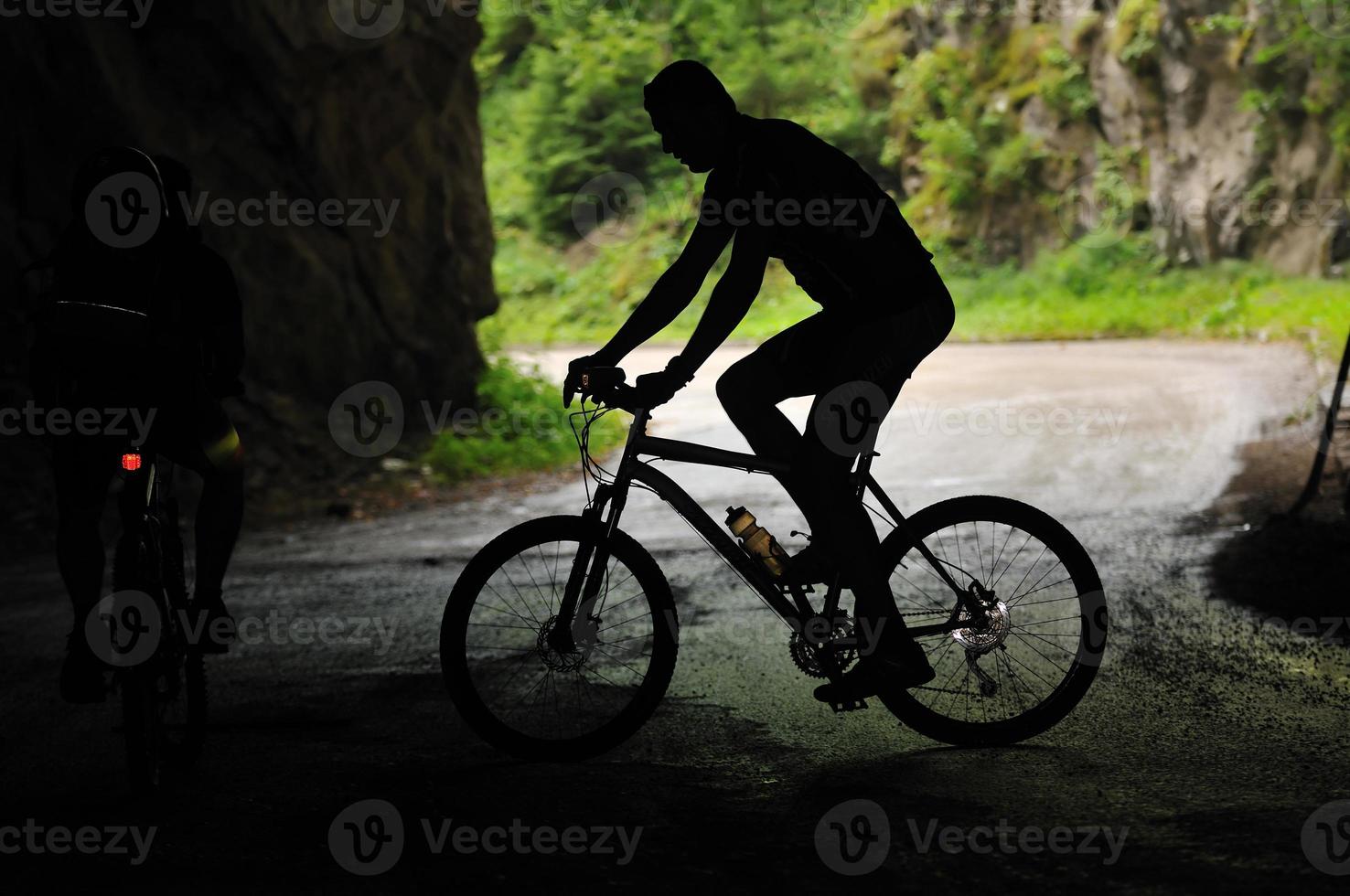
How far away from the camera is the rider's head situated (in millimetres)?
4156

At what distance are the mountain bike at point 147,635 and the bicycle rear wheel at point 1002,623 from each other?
2.34 metres

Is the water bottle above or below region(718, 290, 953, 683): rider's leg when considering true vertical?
below

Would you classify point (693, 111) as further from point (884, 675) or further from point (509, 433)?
point (509, 433)

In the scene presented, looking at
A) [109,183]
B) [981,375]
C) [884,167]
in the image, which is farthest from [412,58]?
[884,167]

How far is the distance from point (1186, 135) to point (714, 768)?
2830cm

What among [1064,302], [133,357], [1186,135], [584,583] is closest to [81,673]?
[133,357]

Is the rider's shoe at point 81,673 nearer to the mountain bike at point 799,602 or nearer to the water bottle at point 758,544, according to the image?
the mountain bike at point 799,602

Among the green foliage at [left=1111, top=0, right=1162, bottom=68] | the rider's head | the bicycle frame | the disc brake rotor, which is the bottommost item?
the disc brake rotor

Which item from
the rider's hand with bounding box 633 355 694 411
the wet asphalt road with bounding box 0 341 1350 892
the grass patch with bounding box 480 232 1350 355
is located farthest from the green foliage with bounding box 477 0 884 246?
the rider's hand with bounding box 633 355 694 411

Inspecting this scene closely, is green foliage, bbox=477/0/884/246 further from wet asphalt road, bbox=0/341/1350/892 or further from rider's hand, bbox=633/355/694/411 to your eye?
rider's hand, bbox=633/355/694/411

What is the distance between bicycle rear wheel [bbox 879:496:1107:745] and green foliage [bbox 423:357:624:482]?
9780 millimetres

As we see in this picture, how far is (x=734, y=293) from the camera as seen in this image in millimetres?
4188

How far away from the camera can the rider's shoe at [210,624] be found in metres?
4.44

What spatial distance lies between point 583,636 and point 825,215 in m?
1.62
